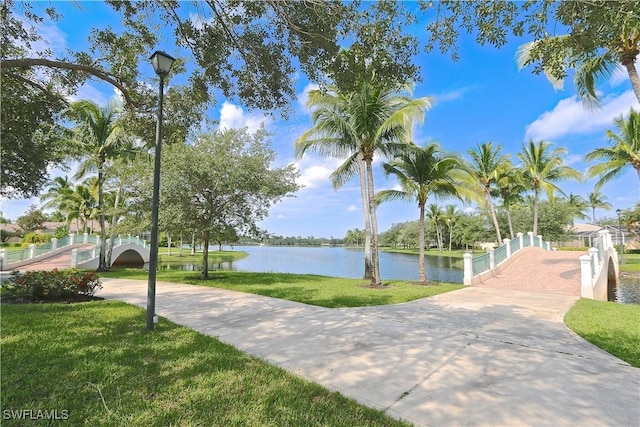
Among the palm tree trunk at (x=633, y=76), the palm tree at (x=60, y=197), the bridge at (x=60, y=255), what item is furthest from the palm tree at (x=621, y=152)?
the palm tree at (x=60, y=197)

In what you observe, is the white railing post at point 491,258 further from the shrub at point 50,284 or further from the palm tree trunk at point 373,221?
the shrub at point 50,284

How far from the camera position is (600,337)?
17.0 feet

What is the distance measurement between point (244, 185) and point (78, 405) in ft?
34.0

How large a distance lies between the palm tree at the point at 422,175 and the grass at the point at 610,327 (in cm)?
640

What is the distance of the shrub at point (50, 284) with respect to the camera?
7.23 metres

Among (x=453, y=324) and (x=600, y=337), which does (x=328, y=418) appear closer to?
(x=453, y=324)

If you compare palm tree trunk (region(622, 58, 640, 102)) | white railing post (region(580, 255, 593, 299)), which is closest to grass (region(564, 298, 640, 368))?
white railing post (region(580, 255, 593, 299))

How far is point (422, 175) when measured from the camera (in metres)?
14.0

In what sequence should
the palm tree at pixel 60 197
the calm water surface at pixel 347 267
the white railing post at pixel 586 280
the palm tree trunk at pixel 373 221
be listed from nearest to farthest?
the white railing post at pixel 586 280 → the palm tree trunk at pixel 373 221 → the calm water surface at pixel 347 267 → the palm tree at pixel 60 197

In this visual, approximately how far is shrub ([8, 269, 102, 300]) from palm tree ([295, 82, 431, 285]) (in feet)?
30.1

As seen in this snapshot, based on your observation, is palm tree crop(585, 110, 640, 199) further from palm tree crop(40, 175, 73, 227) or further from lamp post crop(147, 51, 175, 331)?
palm tree crop(40, 175, 73, 227)

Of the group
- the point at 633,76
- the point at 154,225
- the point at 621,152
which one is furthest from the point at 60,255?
the point at 621,152

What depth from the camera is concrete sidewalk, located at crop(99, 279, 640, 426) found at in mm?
2809

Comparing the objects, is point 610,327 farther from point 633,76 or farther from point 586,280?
point 586,280
